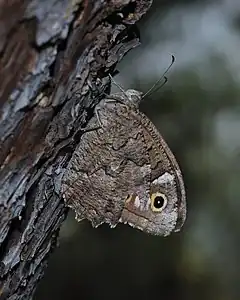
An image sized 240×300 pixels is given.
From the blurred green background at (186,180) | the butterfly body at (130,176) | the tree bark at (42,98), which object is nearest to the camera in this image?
the tree bark at (42,98)

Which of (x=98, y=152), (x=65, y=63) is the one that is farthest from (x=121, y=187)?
(x=65, y=63)

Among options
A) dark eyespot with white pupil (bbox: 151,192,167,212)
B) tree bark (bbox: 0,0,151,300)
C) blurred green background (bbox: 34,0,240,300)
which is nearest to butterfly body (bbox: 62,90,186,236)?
dark eyespot with white pupil (bbox: 151,192,167,212)

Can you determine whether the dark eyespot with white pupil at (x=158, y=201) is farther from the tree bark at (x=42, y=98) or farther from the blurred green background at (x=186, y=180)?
the blurred green background at (x=186, y=180)

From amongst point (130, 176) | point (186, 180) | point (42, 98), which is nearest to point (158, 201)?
point (130, 176)

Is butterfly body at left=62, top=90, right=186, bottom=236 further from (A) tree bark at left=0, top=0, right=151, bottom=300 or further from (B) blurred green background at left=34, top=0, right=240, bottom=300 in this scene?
(B) blurred green background at left=34, top=0, right=240, bottom=300

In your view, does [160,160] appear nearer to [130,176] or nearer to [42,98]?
[130,176]

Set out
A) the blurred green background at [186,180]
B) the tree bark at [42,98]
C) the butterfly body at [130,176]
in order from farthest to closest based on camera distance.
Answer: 1. the blurred green background at [186,180]
2. the butterfly body at [130,176]
3. the tree bark at [42,98]

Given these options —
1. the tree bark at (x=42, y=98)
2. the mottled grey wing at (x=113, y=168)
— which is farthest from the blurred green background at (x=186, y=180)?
the tree bark at (x=42, y=98)
